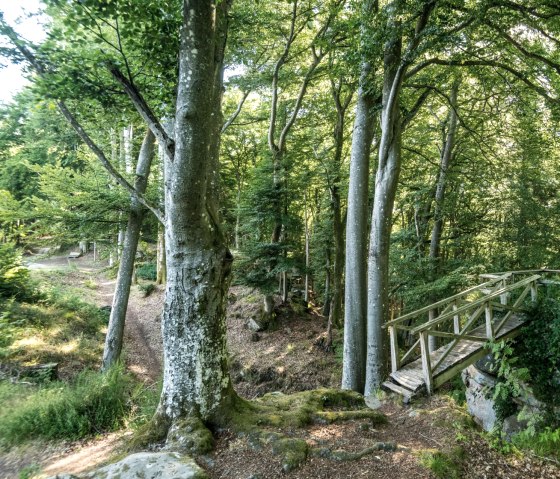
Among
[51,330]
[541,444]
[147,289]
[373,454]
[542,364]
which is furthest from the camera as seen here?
[147,289]

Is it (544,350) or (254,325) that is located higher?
(544,350)

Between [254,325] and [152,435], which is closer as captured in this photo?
[152,435]

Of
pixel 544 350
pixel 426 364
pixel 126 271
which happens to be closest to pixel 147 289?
pixel 126 271

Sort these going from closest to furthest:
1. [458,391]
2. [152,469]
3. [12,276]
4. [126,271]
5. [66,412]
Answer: [152,469] → [66,412] → [458,391] → [126,271] → [12,276]

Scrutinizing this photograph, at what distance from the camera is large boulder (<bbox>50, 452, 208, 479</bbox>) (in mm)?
2756

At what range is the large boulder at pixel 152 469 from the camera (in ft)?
9.04

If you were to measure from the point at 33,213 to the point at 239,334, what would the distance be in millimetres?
7867

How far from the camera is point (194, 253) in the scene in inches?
139

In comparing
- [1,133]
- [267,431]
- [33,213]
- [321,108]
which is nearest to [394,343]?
[267,431]

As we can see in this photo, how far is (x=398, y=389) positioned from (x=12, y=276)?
11575 millimetres

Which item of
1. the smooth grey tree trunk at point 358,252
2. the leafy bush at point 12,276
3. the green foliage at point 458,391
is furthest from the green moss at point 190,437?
the leafy bush at point 12,276

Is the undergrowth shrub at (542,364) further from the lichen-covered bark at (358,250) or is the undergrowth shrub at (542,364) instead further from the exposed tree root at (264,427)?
the exposed tree root at (264,427)

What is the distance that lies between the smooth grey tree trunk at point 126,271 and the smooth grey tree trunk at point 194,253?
5552mm

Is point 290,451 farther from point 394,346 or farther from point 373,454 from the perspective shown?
point 394,346
